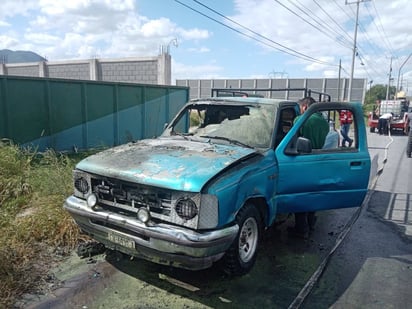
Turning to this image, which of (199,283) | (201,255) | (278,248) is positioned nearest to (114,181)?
(201,255)

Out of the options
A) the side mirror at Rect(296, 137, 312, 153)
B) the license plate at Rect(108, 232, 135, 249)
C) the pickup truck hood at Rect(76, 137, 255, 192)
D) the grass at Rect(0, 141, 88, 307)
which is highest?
the side mirror at Rect(296, 137, 312, 153)

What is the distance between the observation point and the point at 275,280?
3539mm

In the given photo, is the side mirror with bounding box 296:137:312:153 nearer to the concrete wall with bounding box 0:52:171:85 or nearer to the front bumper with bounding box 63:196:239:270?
the front bumper with bounding box 63:196:239:270

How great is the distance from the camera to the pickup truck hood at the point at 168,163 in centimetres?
287

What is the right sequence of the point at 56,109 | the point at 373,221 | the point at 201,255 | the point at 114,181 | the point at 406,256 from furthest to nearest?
the point at 56,109
the point at 373,221
the point at 406,256
the point at 114,181
the point at 201,255

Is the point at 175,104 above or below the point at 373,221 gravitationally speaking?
above

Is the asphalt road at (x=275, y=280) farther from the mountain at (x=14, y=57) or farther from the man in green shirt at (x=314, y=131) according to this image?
the mountain at (x=14, y=57)

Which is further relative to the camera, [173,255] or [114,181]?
[114,181]

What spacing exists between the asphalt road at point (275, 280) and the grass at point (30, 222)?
23 cm

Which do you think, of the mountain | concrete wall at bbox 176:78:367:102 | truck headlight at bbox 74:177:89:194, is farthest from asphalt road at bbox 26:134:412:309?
the mountain

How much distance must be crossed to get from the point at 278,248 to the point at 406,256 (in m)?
1.58

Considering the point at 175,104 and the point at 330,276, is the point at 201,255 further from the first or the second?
the point at 175,104

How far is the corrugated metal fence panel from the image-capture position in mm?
8008

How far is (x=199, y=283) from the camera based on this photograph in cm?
342
